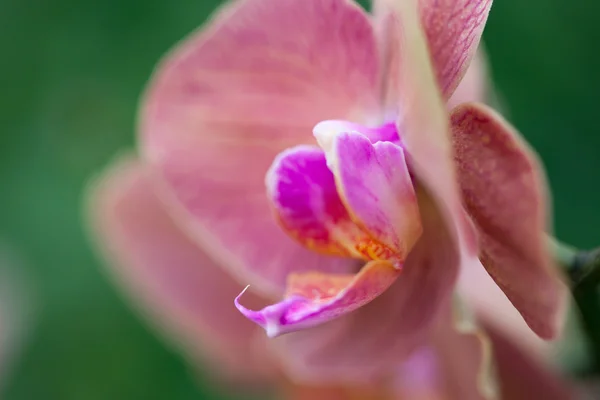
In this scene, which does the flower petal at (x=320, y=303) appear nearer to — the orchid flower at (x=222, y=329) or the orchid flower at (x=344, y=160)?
the orchid flower at (x=344, y=160)

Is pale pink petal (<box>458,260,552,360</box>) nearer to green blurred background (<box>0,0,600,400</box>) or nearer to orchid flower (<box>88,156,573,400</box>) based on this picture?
orchid flower (<box>88,156,573,400</box>)

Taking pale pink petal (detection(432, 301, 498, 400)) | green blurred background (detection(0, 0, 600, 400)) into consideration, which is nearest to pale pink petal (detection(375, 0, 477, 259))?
pale pink petal (detection(432, 301, 498, 400))

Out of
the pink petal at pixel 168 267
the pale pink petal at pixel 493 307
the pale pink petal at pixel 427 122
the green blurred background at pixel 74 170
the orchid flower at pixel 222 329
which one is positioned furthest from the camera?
the green blurred background at pixel 74 170

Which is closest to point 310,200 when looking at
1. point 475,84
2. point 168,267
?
point 475,84

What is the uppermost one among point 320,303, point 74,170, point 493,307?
point 320,303

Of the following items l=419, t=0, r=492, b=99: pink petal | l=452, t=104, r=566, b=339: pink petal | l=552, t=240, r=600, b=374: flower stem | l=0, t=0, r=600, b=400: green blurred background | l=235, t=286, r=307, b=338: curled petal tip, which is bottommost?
l=0, t=0, r=600, b=400: green blurred background

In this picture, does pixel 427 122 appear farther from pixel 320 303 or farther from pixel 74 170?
pixel 74 170

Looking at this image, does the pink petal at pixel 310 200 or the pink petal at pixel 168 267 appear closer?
the pink petal at pixel 310 200

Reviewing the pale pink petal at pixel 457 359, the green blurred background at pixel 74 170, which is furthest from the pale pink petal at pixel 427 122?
the green blurred background at pixel 74 170
